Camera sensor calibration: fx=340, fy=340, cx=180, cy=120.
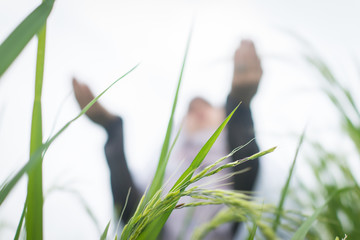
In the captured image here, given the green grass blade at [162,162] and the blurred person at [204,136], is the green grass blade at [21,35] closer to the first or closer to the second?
the green grass blade at [162,162]

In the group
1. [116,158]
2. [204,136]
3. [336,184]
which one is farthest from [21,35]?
[204,136]

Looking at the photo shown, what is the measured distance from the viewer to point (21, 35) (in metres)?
0.16

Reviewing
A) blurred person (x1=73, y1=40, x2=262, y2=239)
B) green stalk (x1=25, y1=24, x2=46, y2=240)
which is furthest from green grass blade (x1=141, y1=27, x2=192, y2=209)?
blurred person (x1=73, y1=40, x2=262, y2=239)

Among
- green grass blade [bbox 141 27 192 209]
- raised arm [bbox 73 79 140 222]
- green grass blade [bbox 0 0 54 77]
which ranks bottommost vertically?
raised arm [bbox 73 79 140 222]

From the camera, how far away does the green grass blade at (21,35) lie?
150 millimetres

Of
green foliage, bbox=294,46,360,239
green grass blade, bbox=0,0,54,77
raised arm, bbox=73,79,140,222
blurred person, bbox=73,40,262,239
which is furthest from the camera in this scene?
raised arm, bbox=73,79,140,222

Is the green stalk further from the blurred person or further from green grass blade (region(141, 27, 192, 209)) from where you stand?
the blurred person

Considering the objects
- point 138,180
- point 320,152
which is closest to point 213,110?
point 138,180

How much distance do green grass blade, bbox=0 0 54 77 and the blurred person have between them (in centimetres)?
60

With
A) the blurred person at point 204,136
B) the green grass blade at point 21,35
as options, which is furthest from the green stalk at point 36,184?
the blurred person at point 204,136

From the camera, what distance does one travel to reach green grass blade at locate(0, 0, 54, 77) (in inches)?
5.9

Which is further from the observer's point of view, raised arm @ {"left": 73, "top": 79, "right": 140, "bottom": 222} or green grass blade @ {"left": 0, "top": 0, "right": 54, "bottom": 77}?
raised arm @ {"left": 73, "top": 79, "right": 140, "bottom": 222}

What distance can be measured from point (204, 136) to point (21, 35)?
1.31 m

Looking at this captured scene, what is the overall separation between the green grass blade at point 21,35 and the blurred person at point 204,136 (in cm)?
60
